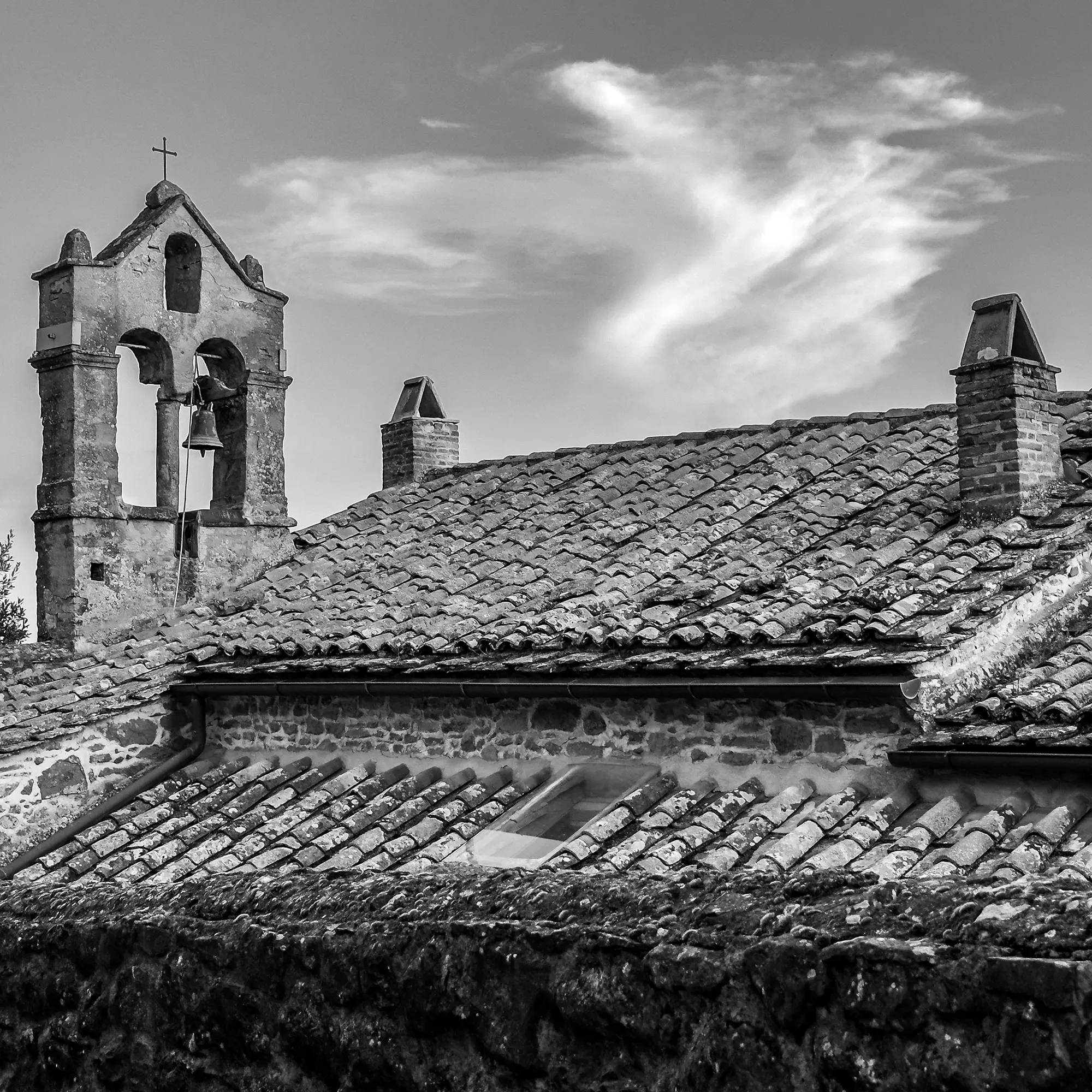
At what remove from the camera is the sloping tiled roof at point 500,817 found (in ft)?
21.5

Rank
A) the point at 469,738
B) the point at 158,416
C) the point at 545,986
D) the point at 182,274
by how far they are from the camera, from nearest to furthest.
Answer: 1. the point at 545,986
2. the point at 469,738
3. the point at 158,416
4. the point at 182,274

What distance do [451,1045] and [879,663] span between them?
509cm

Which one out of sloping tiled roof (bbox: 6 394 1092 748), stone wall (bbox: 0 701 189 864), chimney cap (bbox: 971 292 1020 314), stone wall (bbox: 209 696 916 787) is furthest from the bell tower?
chimney cap (bbox: 971 292 1020 314)

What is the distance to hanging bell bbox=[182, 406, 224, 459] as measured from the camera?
40.7 ft

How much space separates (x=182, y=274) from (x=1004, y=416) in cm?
789

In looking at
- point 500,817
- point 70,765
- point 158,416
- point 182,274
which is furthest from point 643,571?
point 182,274

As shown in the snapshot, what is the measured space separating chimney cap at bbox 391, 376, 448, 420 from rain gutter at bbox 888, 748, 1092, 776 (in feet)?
31.5

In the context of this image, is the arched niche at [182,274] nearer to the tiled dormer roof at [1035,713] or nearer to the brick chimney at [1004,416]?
the brick chimney at [1004,416]

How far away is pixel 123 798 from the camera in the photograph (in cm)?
1083

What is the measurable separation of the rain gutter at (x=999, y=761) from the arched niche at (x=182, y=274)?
27.9 ft

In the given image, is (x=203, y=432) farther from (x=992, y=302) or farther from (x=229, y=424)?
(x=992, y=302)

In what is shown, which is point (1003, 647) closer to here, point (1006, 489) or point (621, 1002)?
point (1006, 489)

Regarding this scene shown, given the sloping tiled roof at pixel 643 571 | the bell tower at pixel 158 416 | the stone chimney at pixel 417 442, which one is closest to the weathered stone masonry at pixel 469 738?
the sloping tiled roof at pixel 643 571

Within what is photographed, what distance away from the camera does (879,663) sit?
288 inches
